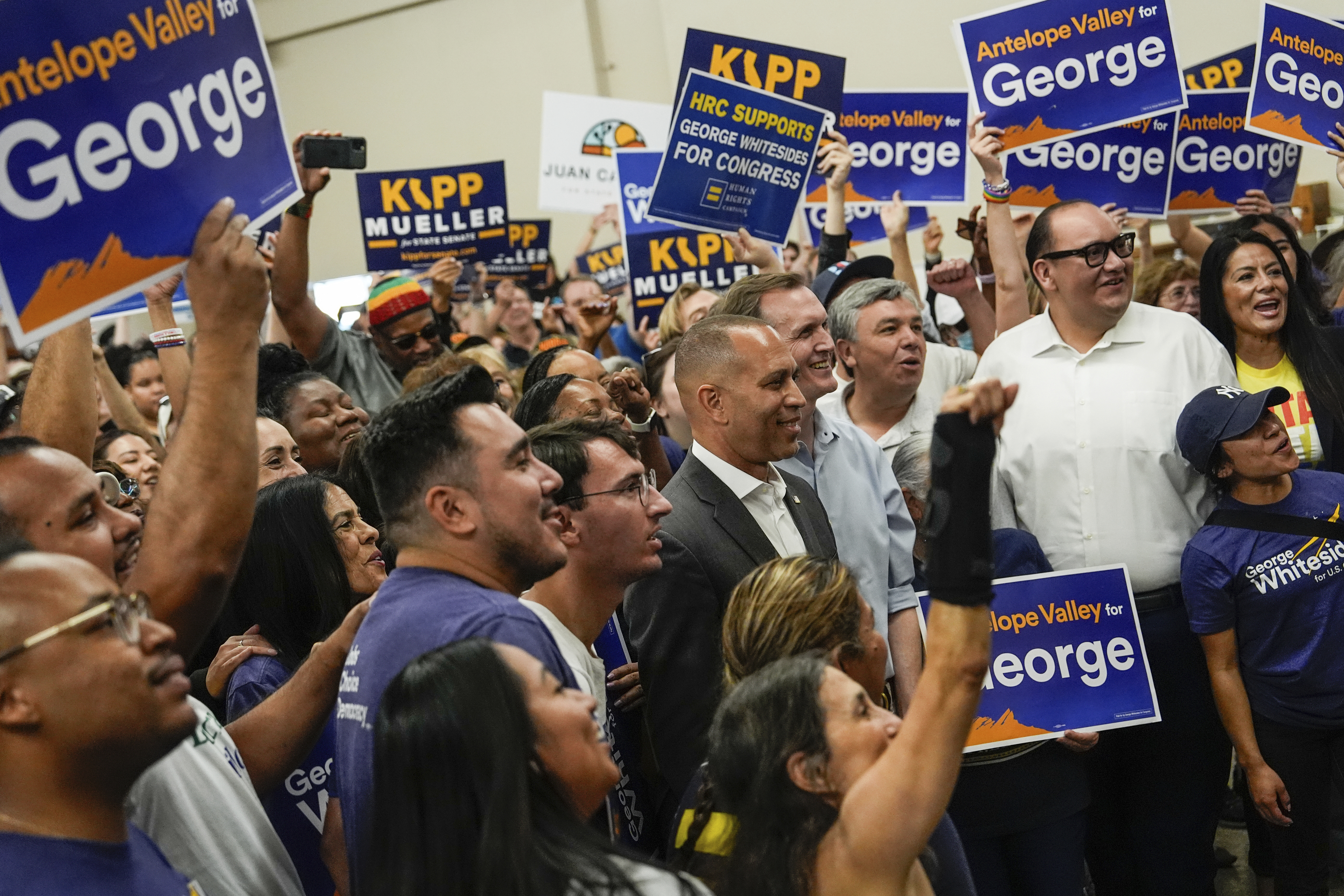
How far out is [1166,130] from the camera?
517 cm

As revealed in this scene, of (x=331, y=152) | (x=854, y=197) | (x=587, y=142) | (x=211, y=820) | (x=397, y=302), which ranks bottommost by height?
(x=211, y=820)

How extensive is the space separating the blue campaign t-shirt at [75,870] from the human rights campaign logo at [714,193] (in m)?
3.99

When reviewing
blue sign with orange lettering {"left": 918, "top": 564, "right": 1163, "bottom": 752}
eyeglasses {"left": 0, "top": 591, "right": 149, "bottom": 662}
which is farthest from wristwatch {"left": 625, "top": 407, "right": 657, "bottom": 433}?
eyeglasses {"left": 0, "top": 591, "right": 149, "bottom": 662}

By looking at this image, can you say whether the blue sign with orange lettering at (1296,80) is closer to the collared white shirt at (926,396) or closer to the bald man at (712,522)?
the collared white shirt at (926,396)

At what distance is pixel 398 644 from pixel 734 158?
12.1ft

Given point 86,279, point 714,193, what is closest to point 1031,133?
point 714,193

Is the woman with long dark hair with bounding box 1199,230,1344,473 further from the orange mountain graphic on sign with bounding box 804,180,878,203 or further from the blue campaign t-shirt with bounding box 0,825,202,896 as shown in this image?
the blue campaign t-shirt with bounding box 0,825,202,896

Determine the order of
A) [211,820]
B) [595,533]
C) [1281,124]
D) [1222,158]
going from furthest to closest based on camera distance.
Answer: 1. [1222,158]
2. [1281,124]
3. [595,533]
4. [211,820]

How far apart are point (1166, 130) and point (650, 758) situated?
3503mm

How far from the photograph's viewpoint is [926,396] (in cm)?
429

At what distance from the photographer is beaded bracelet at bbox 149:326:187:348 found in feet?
13.7

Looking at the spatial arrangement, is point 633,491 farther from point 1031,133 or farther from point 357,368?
point 1031,133

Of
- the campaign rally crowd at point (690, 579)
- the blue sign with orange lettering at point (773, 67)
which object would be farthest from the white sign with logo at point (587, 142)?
the campaign rally crowd at point (690, 579)

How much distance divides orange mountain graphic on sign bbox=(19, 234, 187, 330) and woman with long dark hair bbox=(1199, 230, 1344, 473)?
10.5 feet
